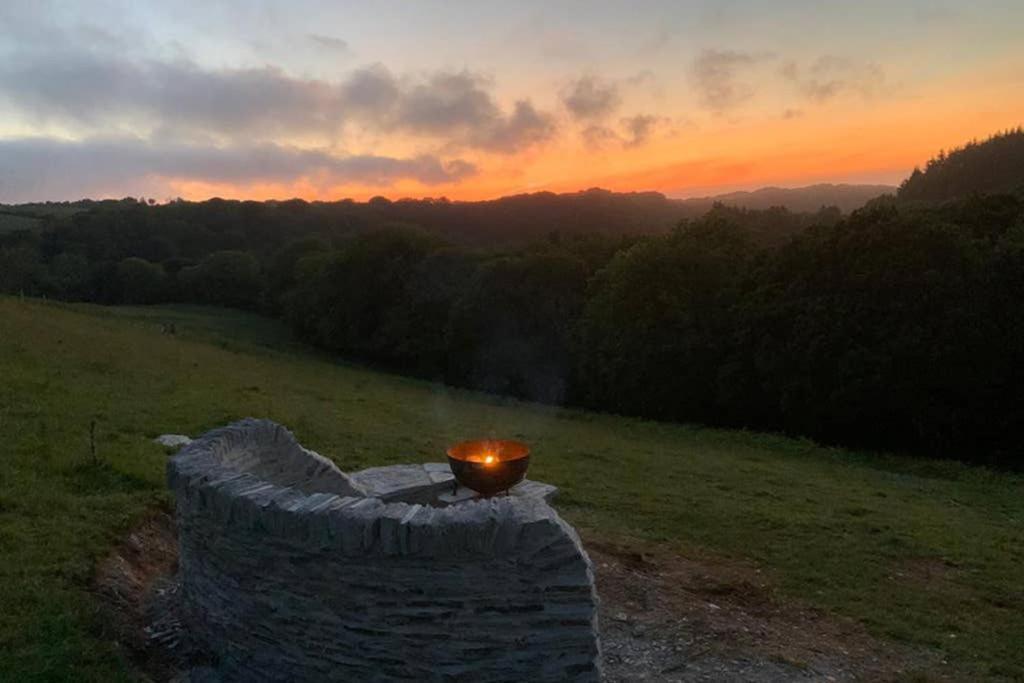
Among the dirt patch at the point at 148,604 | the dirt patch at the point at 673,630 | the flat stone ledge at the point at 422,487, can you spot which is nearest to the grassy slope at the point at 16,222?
the flat stone ledge at the point at 422,487

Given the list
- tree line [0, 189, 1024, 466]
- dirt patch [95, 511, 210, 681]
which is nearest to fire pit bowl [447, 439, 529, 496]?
dirt patch [95, 511, 210, 681]

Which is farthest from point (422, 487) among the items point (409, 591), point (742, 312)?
point (742, 312)

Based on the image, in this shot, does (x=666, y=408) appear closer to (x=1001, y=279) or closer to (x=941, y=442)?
(x=941, y=442)

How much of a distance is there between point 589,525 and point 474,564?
4932 mm

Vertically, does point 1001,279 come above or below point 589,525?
above

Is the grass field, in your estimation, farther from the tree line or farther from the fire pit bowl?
Answer: the tree line

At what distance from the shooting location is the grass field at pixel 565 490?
258 inches

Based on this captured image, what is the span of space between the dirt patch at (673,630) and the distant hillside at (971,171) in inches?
1609

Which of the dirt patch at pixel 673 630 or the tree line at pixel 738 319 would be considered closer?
the dirt patch at pixel 673 630

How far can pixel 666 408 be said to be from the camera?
2559cm

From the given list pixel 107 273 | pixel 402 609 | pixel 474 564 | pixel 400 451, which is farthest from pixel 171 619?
pixel 107 273

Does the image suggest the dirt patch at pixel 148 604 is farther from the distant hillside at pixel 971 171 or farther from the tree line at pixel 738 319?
the distant hillside at pixel 971 171

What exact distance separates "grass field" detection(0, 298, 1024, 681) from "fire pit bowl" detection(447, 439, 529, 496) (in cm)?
230

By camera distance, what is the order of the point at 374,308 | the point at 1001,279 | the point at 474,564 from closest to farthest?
the point at 474,564 < the point at 1001,279 < the point at 374,308
